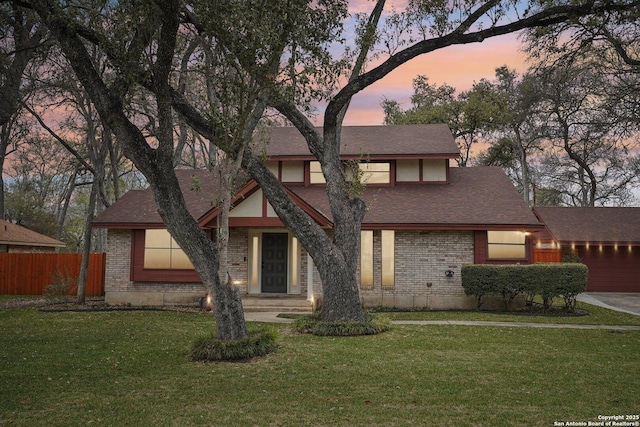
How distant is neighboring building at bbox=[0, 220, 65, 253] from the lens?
26328 mm

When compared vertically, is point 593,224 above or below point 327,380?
above

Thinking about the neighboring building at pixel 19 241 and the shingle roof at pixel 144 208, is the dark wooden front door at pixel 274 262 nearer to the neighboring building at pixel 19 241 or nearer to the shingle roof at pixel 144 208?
the shingle roof at pixel 144 208

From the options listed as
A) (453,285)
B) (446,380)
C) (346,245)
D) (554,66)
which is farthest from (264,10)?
(453,285)

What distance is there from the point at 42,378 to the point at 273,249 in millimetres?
11041

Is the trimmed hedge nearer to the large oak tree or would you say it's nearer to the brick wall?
the brick wall

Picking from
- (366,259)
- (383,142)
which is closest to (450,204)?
(366,259)

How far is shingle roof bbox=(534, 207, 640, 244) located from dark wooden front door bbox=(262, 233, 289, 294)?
13359mm

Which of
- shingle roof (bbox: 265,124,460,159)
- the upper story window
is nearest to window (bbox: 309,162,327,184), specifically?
the upper story window

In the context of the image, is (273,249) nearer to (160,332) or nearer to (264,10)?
(160,332)

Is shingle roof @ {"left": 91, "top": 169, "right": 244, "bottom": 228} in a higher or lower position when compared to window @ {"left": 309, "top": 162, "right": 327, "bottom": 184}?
lower

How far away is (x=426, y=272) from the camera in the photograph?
1795 cm

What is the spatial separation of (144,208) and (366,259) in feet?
25.9

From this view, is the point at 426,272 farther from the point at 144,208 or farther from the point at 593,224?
the point at 593,224

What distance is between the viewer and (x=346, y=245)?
12.7 metres
